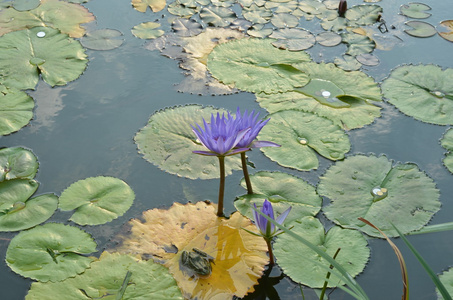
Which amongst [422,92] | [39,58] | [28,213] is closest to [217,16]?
[39,58]

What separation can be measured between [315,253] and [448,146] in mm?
1391

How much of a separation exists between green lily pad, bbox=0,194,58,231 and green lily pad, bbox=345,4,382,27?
9.95 feet

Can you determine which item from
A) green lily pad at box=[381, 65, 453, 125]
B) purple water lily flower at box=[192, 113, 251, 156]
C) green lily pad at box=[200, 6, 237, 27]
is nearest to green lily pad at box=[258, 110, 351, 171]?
green lily pad at box=[381, 65, 453, 125]

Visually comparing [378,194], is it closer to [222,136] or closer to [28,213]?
[222,136]

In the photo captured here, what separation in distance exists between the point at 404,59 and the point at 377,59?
23 cm

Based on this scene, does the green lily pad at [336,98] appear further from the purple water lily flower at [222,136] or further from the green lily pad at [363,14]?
the purple water lily flower at [222,136]

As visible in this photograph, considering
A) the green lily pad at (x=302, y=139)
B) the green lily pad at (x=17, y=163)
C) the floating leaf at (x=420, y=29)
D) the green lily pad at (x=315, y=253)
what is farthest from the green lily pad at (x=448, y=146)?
the green lily pad at (x=17, y=163)

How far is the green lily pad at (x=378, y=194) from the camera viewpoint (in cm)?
290

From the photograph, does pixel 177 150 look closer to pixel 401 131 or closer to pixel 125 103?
pixel 125 103

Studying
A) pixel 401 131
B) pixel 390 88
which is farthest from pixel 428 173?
pixel 390 88

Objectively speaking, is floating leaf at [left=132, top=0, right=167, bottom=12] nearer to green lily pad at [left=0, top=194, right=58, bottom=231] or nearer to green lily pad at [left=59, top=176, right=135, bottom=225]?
green lily pad at [left=59, top=176, right=135, bottom=225]

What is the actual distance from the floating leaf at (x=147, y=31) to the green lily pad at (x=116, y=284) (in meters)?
2.38

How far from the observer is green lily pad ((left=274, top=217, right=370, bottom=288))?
2.56 metres

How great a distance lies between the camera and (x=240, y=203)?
2.98 m
